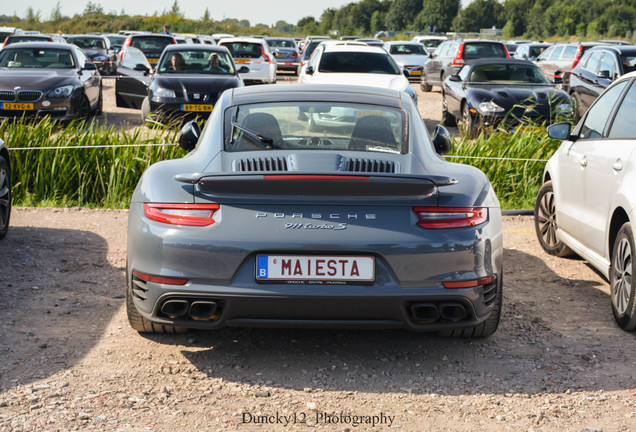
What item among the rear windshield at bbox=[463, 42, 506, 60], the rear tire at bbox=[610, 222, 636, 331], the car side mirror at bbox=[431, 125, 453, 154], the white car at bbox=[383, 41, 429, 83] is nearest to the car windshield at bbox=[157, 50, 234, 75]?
the rear windshield at bbox=[463, 42, 506, 60]

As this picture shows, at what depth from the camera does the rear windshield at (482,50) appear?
2491 cm

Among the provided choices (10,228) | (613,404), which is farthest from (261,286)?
(10,228)

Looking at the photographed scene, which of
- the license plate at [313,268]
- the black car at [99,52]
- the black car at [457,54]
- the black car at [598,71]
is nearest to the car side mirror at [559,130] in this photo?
the license plate at [313,268]

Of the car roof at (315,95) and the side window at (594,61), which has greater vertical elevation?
the car roof at (315,95)

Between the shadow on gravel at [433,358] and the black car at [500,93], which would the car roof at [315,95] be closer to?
the shadow on gravel at [433,358]

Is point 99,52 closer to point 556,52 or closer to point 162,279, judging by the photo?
point 556,52

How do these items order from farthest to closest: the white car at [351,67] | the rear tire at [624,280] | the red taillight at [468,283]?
the white car at [351,67] < the rear tire at [624,280] < the red taillight at [468,283]

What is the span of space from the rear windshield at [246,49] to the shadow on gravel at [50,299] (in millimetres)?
19610

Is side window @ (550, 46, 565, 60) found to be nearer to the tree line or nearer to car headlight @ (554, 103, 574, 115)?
car headlight @ (554, 103, 574, 115)

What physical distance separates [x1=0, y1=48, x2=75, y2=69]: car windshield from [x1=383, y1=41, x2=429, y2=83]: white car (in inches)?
629

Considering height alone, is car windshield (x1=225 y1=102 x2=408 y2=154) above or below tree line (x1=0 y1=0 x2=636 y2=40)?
above

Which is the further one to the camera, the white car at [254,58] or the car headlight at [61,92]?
the white car at [254,58]

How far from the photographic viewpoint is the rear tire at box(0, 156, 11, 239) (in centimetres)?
752

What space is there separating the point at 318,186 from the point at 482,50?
71.6 ft
